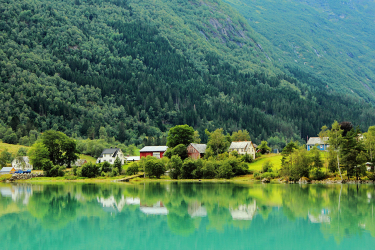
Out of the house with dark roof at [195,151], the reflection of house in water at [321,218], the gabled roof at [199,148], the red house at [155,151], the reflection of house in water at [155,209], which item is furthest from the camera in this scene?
the red house at [155,151]

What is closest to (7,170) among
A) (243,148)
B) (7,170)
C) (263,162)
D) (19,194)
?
(7,170)

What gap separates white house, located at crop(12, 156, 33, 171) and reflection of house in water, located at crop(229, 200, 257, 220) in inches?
2901

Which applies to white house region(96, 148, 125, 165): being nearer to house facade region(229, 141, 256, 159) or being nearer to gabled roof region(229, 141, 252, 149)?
gabled roof region(229, 141, 252, 149)

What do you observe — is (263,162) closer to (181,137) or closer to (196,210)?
(181,137)

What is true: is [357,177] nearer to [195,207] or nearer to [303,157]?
[303,157]

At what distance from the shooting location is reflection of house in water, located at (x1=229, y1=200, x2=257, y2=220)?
33.9 meters

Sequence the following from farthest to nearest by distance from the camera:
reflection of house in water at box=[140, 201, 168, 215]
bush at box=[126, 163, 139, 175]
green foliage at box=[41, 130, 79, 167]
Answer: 1. green foliage at box=[41, 130, 79, 167]
2. bush at box=[126, 163, 139, 175]
3. reflection of house in water at box=[140, 201, 168, 215]

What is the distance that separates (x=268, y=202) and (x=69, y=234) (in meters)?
21.5

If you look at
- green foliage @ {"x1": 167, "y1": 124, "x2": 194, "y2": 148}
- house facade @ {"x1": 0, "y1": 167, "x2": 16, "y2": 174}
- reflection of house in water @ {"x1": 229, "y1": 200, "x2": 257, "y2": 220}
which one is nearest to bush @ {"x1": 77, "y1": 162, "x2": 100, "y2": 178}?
house facade @ {"x1": 0, "y1": 167, "x2": 16, "y2": 174}

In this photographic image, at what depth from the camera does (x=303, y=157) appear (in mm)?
73875

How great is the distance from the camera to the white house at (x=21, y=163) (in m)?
99.9

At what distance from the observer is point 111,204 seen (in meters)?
42.8

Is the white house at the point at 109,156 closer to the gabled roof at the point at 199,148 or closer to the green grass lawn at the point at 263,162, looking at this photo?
the gabled roof at the point at 199,148

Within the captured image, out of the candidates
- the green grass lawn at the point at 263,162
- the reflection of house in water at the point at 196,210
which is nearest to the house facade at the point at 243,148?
the green grass lawn at the point at 263,162
